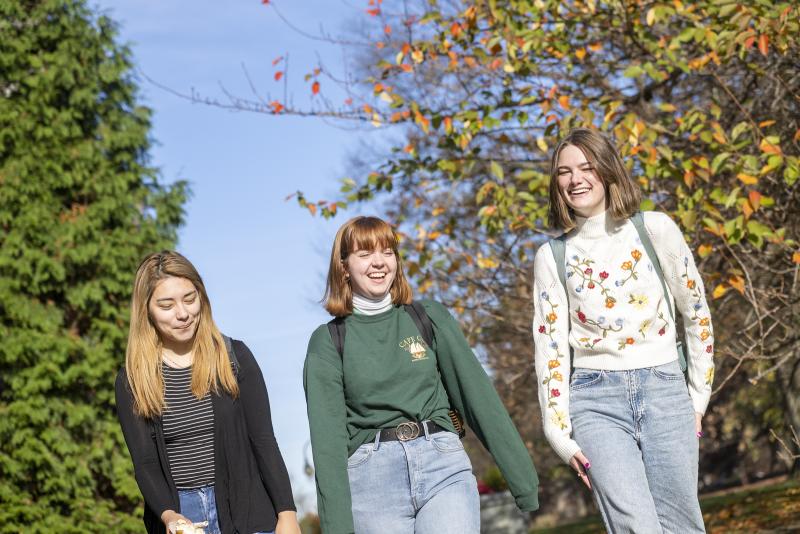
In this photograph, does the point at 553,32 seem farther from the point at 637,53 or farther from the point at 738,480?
the point at 738,480

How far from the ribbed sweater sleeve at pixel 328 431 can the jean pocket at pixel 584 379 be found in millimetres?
918

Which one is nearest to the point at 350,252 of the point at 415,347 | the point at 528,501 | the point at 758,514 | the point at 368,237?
the point at 368,237

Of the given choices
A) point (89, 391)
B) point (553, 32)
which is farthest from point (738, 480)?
point (553, 32)

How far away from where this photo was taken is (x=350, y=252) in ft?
13.8

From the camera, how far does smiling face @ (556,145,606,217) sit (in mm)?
4219

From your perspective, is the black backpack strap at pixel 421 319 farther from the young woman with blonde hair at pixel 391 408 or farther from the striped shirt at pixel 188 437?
the striped shirt at pixel 188 437

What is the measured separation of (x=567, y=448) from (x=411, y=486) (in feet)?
2.06

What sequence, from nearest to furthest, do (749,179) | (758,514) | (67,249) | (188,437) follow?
1. (188,437)
2. (749,179)
3. (758,514)
4. (67,249)

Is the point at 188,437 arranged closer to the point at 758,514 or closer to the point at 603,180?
the point at 603,180

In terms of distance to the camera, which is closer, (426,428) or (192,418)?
(426,428)

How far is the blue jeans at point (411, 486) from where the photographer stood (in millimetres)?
3770

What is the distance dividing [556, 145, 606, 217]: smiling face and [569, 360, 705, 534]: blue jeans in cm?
68

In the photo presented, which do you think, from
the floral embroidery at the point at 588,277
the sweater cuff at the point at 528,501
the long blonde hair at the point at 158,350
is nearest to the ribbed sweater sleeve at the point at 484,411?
the sweater cuff at the point at 528,501

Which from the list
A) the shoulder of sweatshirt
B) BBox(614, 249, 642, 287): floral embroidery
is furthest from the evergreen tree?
BBox(614, 249, 642, 287): floral embroidery
